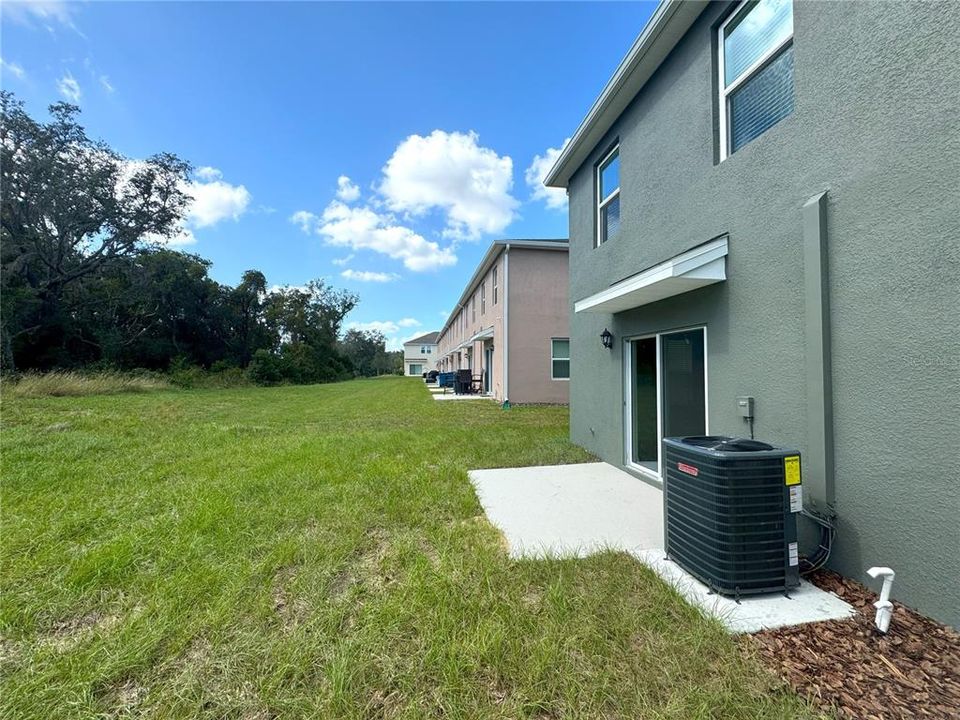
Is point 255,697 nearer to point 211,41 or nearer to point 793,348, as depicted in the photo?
point 793,348

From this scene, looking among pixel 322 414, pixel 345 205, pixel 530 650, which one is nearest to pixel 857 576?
pixel 530 650

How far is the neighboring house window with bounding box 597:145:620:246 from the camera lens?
6078 mm

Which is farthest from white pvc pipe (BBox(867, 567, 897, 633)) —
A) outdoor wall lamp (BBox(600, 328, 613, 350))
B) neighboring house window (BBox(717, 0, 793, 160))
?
outdoor wall lamp (BBox(600, 328, 613, 350))

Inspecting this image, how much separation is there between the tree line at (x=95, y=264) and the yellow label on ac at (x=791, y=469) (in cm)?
2542

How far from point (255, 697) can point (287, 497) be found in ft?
9.52

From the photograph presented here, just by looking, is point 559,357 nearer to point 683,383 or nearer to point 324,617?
point 683,383

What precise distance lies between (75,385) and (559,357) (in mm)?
19237

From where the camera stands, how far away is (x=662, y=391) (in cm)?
504

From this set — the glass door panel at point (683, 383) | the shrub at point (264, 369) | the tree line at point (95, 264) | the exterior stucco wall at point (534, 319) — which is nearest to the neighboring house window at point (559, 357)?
the exterior stucco wall at point (534, 319)

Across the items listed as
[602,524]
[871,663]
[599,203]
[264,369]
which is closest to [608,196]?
[599,203]

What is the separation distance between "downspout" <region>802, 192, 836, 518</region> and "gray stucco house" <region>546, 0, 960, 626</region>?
1 cm

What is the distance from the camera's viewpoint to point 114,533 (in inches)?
140

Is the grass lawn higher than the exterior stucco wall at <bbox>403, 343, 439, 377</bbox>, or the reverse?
the exterior stucco wall at <bbox>403, 343, 439, 377</bbox>

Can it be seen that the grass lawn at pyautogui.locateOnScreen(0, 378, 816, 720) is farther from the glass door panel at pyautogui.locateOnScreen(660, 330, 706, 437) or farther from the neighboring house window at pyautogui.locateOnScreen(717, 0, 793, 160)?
the neighboring house window at pyautogui.locateOnScreen(717, 0, 793, 160)
